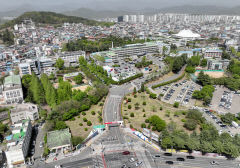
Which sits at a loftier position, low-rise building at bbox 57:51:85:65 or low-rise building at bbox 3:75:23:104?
low-rise building at bbox 57:51:85:65

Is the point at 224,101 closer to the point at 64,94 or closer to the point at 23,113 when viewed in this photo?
the point at 64,94

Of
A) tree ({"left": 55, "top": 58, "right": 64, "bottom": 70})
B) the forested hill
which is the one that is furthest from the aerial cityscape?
the forested hill

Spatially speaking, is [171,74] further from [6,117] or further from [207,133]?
[6,117]

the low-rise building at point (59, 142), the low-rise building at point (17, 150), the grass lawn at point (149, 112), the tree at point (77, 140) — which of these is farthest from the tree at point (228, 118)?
the low-rise building at point (17, 150)

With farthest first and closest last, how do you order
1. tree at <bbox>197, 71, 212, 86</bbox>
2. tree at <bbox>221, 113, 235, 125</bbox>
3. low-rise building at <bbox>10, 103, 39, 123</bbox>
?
1. tree at <bbox>197, 71, 212, 86</bbox>
2. low-rise building at <bbox>10, 103, 39, 123</bbox>
3. tree at <bbox>221, 113, 235, 125</bbox>

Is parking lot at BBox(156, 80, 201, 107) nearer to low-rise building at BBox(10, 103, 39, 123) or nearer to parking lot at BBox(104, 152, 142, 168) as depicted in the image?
parking lot at BBox(104, 152, 142, 168)

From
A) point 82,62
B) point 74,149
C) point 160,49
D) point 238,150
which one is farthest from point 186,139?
point 160,49

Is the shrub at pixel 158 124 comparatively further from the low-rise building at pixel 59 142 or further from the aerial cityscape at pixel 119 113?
the low-rise building at pixel 59 142

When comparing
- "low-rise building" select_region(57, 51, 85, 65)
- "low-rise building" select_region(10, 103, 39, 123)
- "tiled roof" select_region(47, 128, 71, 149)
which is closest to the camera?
"tiled roof" select_region(47, 128, 71, 149)
